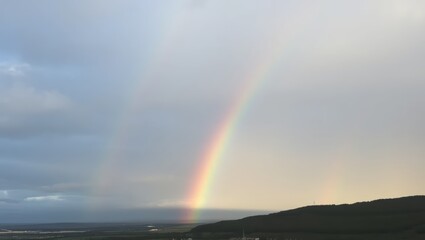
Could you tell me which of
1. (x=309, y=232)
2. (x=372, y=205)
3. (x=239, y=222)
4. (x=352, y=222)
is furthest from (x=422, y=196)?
(x=239, y=222)

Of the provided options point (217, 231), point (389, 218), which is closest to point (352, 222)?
point (389, 218)

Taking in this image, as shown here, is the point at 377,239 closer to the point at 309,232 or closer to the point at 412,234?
the point at 412,234

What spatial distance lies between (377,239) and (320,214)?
4587 cm

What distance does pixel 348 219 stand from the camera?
110 m

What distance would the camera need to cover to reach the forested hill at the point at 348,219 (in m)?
93.7

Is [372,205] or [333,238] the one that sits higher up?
[372,205]

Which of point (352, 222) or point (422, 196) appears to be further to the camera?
point (422, 196)

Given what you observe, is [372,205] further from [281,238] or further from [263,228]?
[281,238]

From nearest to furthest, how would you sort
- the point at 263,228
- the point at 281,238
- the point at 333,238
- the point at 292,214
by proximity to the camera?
the point at 333,238
the point at 281,238
the point at 263,228
the point at 292,214

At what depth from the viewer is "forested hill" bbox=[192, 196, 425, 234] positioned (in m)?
93.7

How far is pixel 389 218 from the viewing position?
99.6 metres

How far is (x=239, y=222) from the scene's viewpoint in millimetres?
140000

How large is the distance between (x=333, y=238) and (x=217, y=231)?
173 ft

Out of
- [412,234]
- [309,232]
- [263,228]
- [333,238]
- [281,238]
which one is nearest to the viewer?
[412,234]
